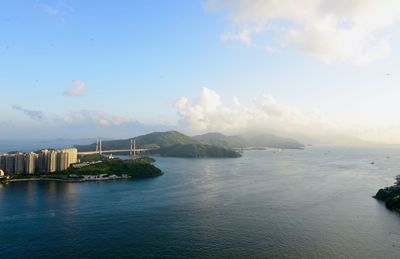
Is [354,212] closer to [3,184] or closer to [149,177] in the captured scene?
[149,177]

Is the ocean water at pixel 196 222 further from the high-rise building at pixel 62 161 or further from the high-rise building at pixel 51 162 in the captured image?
the high-rise building at pixel 62 161

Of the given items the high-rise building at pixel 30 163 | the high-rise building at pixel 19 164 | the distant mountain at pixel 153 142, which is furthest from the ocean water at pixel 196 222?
the distant mountain at pixel 153 142

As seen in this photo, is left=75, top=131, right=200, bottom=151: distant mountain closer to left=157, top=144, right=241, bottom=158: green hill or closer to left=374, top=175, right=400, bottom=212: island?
left=157, top=144, right=241, bottom=158: green hill

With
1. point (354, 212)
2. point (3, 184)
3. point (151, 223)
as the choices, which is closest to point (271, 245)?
point (151, 223)

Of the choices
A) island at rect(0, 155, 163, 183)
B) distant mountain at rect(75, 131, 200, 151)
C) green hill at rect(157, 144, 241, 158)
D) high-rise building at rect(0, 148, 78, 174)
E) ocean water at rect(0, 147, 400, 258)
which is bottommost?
ocean water at rect(0, 147, 400, 258)

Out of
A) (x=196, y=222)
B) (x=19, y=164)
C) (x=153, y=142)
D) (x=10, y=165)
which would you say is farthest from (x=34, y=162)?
(x=153, y=142)

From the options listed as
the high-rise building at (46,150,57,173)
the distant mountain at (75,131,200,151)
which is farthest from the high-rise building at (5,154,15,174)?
the distant mountain at (75,131,200,151)
